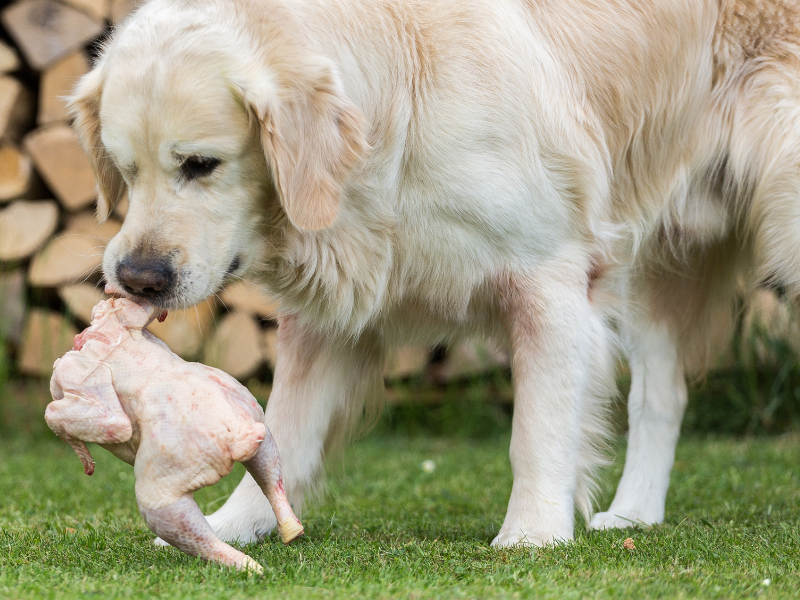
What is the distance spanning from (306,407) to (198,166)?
0.87m

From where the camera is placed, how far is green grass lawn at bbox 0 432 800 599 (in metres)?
1.80

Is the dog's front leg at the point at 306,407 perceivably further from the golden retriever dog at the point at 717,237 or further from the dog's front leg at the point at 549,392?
the golden retriever dog at the point at 717,237

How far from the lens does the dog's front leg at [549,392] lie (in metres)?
2.31

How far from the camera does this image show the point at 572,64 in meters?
2.53

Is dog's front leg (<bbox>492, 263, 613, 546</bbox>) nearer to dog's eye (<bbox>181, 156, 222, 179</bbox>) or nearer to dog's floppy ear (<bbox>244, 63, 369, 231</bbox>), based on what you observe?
dog's floppy ear (<bbox>244, 63, 369, 231</bbox>)

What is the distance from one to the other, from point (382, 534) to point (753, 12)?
1.89 metres

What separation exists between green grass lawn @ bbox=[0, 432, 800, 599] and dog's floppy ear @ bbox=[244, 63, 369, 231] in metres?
0.79

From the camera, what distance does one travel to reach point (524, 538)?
224 cm

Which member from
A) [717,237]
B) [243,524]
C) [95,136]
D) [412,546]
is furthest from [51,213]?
[717,237]

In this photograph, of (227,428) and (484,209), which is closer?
(227,428)

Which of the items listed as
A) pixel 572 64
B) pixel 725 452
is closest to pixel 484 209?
pixel 572 64

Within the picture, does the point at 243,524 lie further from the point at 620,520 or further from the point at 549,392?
the point at 620,520

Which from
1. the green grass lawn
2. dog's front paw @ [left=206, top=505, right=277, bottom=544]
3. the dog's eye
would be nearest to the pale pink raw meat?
the green grass lawn

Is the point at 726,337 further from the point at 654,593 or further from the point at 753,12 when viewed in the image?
the point at 654,593
